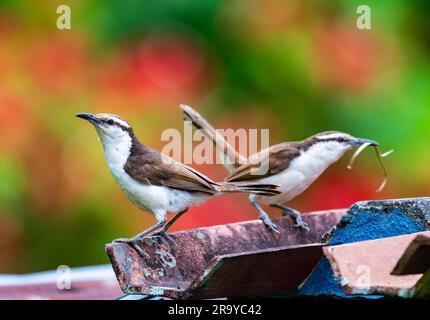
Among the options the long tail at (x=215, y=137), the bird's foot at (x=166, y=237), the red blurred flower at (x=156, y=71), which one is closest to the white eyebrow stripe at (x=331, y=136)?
the long tail at (x=215, y=137)

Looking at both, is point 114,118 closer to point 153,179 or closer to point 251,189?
point 153,179

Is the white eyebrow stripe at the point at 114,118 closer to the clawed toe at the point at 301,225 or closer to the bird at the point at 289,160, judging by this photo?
the clawed toe at the point at 301,225

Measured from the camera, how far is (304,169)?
4.48 meters

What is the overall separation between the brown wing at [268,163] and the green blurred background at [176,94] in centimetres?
57

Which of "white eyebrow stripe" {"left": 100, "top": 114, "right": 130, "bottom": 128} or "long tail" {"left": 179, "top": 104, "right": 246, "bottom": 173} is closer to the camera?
"white eyebrow stripe" {"left": 100, "top": 114, "right": 130, "bottom": 128}

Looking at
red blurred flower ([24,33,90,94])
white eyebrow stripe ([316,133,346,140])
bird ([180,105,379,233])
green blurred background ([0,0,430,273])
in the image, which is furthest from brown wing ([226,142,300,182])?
red blurred flower ([24,33,90,94])

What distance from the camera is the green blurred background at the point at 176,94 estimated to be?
4984 millimetres

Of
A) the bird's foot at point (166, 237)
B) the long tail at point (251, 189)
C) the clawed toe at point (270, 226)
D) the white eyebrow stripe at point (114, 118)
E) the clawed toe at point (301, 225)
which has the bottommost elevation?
the clawed toe at point (301, 225)

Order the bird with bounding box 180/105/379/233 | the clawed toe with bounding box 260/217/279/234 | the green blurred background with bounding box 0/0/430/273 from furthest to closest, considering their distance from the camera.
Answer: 1. the green blurred background with bounding box 0/0/430/273
2. the bird with bounding box 180/105/379/233
3. the clawed toe with bounding box 260/217/279/234

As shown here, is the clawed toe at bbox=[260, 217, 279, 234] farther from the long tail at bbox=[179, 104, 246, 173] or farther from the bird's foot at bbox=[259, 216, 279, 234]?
the long tail at bbox=[179, 104, 246, 173]

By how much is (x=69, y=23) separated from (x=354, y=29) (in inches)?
67.4

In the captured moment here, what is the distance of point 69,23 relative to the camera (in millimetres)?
5000

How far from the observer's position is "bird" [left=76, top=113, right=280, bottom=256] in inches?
133
